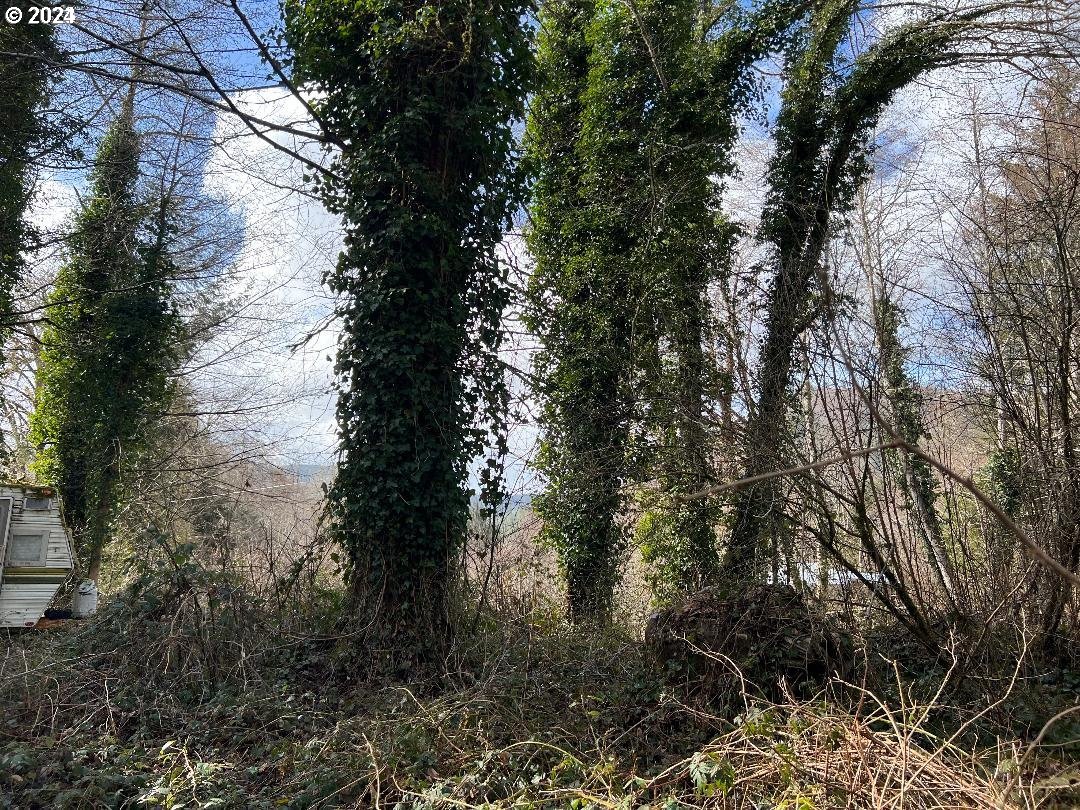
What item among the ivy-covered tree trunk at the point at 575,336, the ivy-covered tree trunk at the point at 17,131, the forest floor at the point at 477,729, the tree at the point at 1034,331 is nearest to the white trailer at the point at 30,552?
the forest floor at the point at 477,729

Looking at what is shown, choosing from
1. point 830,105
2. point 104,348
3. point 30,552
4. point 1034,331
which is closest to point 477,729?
point 1034,331

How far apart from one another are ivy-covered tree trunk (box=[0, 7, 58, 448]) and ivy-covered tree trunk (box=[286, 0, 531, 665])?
5.32 meters

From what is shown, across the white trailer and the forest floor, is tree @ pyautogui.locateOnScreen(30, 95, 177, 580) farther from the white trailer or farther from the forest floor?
the forest floor

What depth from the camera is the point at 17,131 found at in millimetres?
10141

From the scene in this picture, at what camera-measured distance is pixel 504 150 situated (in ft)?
24.2

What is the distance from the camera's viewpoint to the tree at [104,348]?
41.9 ft

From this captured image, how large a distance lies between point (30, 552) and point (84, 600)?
61.4 inches

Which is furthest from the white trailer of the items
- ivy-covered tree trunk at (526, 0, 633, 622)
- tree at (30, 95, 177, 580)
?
ivy-covered tree trunk at (526, 0, 633, 622)

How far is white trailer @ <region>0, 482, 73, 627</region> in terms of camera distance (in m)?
8.32

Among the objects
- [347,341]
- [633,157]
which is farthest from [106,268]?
[633,157]

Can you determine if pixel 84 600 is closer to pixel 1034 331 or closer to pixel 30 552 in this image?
pixel 30 552

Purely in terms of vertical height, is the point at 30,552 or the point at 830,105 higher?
the point at 830,105

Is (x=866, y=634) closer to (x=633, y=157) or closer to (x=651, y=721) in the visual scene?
(x=651, y=721)

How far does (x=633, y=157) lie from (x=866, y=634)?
7.98 meters
